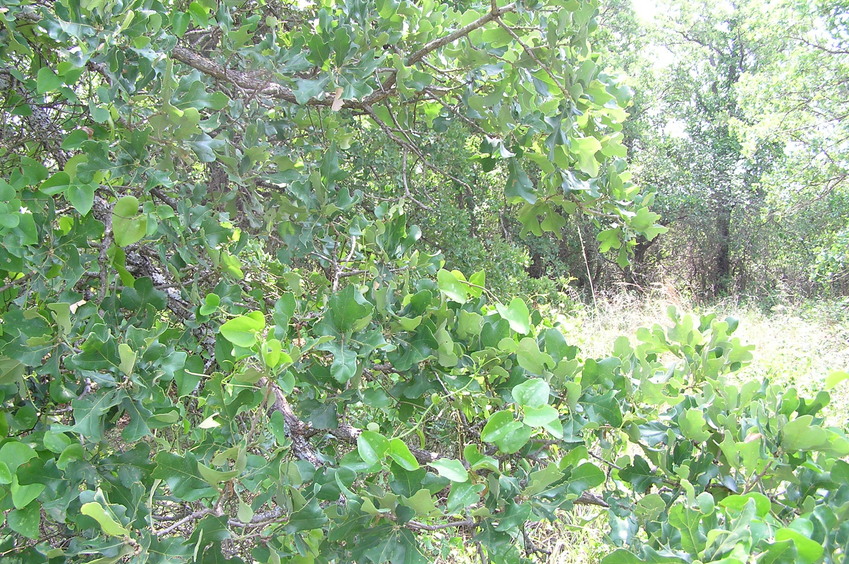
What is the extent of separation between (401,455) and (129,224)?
0.55 meters

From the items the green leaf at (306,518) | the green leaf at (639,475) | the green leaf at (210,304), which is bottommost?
the green leaf at (639,475)

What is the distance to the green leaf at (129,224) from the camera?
0.83 meters

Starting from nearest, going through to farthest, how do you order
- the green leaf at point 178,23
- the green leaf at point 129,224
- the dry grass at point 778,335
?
the green leaf at point 129,224 → the green leaf at point 178,23 → the dry grass at point 778,335

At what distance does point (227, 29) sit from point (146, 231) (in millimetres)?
502

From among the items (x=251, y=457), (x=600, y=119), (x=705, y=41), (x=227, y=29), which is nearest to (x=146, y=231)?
(x=251, y=457)

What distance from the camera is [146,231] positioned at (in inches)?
32.7

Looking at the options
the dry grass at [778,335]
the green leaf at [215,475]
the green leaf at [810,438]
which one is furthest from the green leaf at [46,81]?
the dry grass at [778,335]

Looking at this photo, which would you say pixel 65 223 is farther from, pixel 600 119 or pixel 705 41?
pixel 705 41

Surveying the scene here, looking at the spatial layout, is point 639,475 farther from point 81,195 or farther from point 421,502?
point 81,195

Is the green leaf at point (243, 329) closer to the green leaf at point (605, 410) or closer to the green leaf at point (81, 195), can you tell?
the green leaf at point (81, 195)

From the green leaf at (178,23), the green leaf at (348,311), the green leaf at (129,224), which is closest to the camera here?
the green leaf at (348,311)

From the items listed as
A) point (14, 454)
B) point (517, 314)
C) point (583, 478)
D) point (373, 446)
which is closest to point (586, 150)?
point (517, 314)

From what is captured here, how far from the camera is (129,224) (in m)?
0.85

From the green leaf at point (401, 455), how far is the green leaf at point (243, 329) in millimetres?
196
